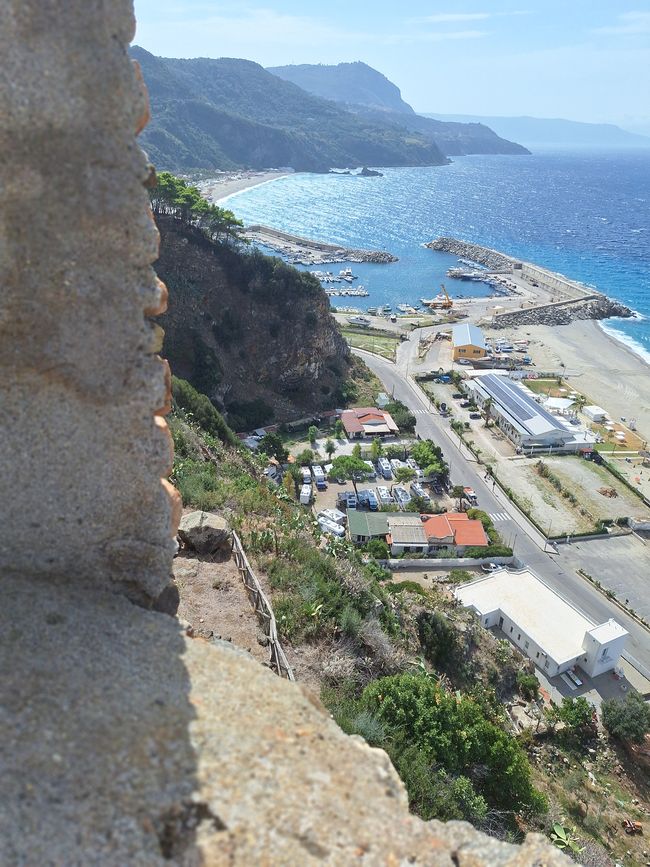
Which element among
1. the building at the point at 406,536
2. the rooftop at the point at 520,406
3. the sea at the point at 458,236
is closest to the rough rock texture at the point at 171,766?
the building at the point at 406,536

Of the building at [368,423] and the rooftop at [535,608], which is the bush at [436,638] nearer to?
the rooftop at [535,608]

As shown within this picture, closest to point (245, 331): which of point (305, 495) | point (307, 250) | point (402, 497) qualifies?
point (305, 495)

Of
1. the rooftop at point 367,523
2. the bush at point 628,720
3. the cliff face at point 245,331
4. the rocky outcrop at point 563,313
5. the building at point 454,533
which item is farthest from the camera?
the rocky outcrop at point 563,313

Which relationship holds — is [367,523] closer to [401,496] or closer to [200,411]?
[401,496]

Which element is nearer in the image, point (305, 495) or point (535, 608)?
point (535, 608)

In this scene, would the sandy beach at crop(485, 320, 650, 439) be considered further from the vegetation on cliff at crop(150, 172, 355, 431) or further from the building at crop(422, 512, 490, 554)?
the building at crop(422, 512, 490, 554)
